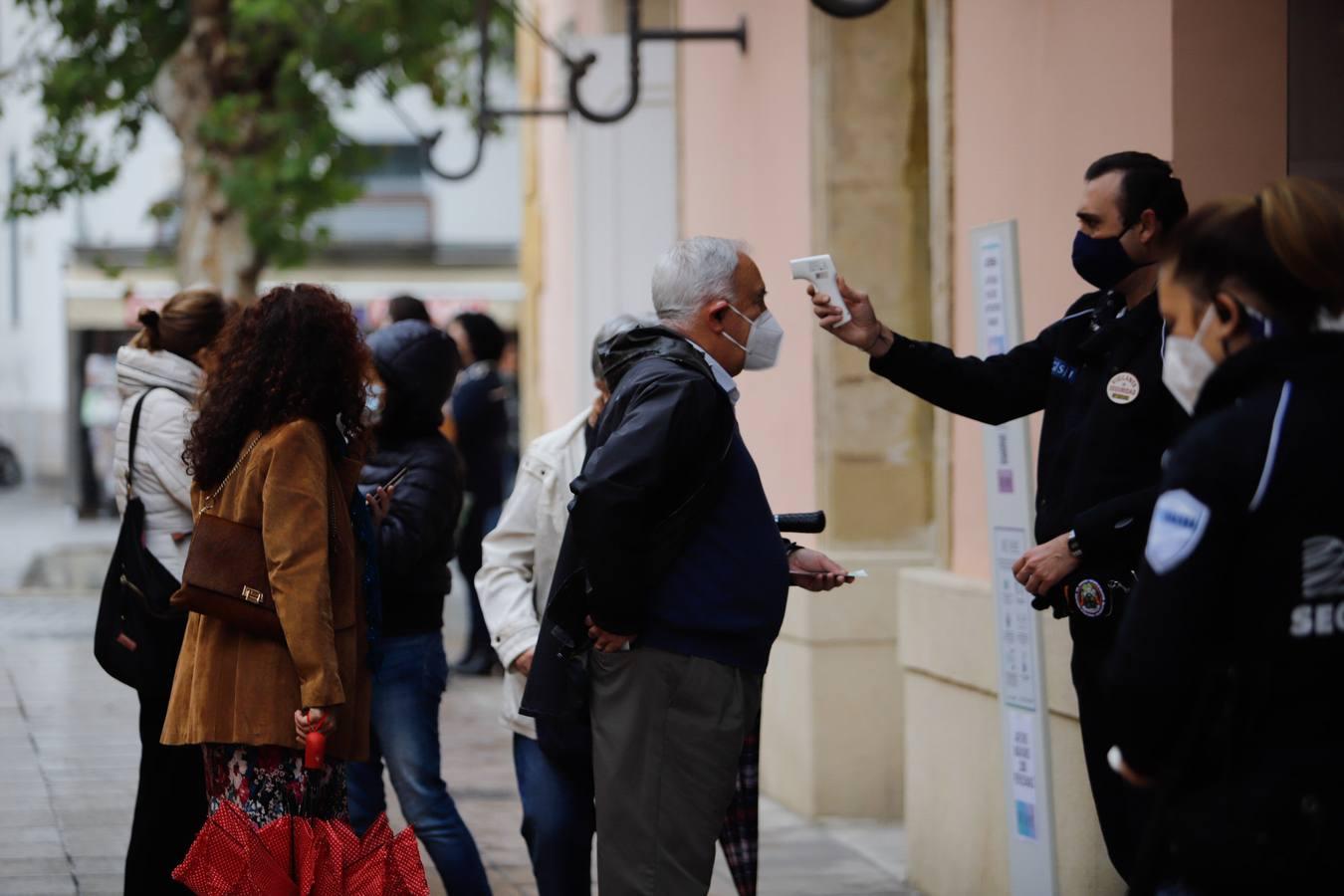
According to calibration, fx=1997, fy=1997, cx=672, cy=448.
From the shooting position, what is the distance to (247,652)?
15.0ft

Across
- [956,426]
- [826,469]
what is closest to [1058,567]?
[956,426]

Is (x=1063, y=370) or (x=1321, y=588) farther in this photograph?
(x=1063, y=370)

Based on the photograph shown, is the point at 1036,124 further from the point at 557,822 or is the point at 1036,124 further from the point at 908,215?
the point at 557,822

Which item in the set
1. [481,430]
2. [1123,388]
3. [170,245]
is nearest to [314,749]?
[1123,388]

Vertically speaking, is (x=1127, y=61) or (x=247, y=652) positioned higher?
(x=1127, y=61)

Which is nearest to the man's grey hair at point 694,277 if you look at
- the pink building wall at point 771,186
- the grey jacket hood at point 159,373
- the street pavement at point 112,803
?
the grey jacket hood at point 159,373

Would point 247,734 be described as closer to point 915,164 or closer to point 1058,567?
point 1058,567

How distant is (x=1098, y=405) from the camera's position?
407cm

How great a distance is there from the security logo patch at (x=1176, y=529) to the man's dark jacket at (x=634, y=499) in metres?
1.31

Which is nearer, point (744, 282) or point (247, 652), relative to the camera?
point (744, 282)

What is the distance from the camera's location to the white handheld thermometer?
425cm

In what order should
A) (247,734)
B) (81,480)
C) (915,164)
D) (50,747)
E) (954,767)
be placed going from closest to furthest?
(247,734) → (954,767) → (915,164) → (50,747) → (81,480)

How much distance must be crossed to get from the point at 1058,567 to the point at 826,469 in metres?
3.83

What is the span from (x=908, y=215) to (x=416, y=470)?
2894 millimetres
